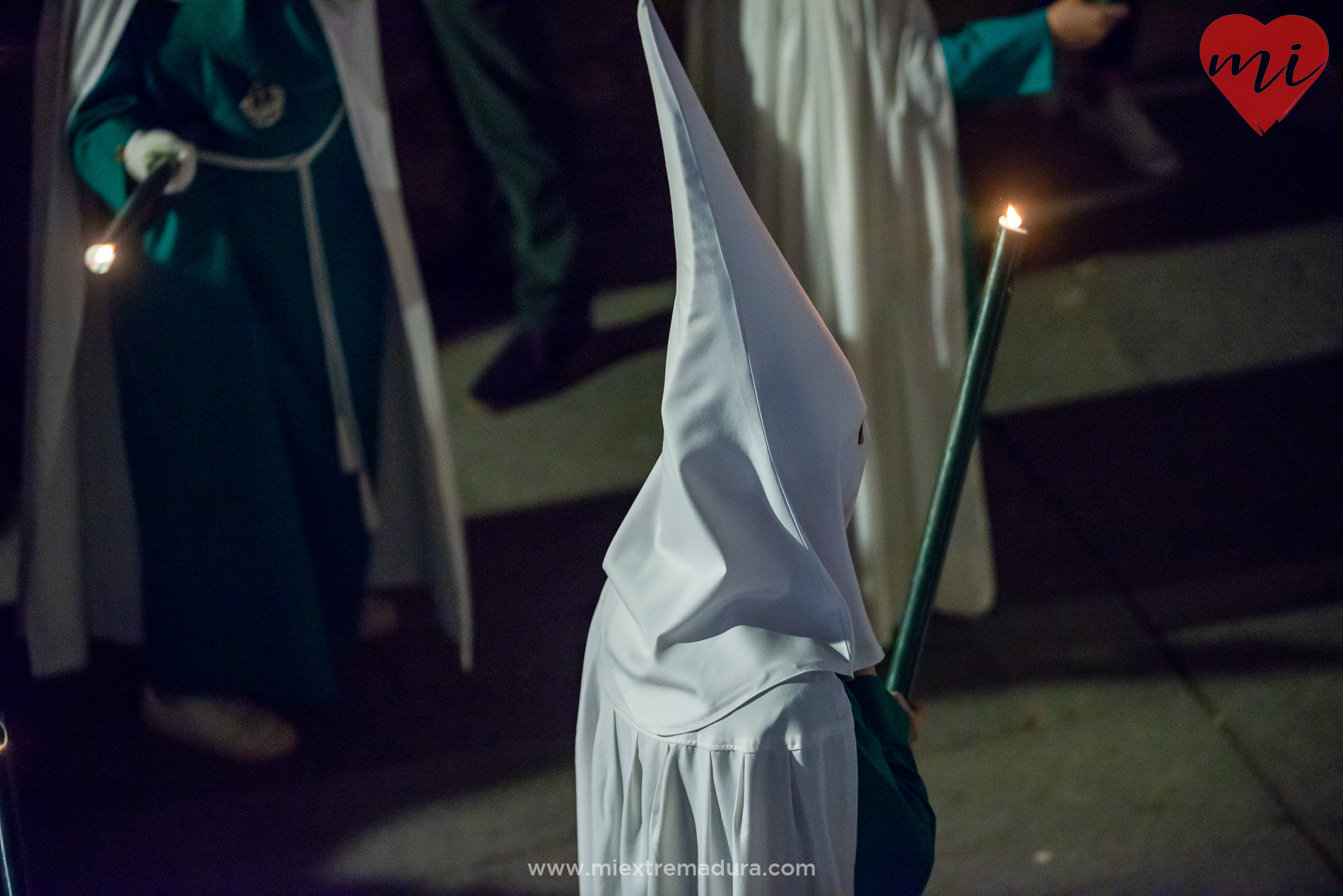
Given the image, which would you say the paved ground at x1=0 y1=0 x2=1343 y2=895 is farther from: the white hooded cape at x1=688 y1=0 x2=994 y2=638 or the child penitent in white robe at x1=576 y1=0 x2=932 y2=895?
the child penitent in white robe at x1=576 y1=0 x2=932 y2=895

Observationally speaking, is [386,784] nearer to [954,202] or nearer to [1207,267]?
[954,202]

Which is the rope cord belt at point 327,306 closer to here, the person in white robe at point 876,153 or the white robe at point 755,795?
the person in white robe at point 876,153

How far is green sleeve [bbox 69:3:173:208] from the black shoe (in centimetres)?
187

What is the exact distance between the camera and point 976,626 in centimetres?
325

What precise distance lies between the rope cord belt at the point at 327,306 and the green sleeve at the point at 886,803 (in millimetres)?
1519

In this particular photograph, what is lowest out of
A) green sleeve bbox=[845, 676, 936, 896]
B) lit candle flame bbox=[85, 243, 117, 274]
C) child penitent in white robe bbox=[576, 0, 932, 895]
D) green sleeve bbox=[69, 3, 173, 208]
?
green sleeve bbox=[845, 676, 936, 896]

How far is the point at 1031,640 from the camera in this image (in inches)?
126

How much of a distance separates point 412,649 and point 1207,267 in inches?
119

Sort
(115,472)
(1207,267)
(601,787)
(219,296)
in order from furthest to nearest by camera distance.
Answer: (1207,267) < (115,472) < (219,296) < (601,787)

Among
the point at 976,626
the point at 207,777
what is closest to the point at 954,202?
the point at 976,626

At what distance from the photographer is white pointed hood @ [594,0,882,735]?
1307 mm

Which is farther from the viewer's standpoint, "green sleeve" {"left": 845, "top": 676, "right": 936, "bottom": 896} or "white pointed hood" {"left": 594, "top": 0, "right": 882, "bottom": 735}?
"green sleeve" {"left": 845, "top": 676, "right": 936, "bottom": 896}

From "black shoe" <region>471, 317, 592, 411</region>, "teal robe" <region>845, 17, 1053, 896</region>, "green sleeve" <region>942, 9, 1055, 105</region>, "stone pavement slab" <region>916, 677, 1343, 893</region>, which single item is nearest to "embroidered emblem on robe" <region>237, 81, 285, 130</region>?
"green sleeve" <region>942, 9, 1055, 105</region>

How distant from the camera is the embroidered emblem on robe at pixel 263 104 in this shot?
246 cm
